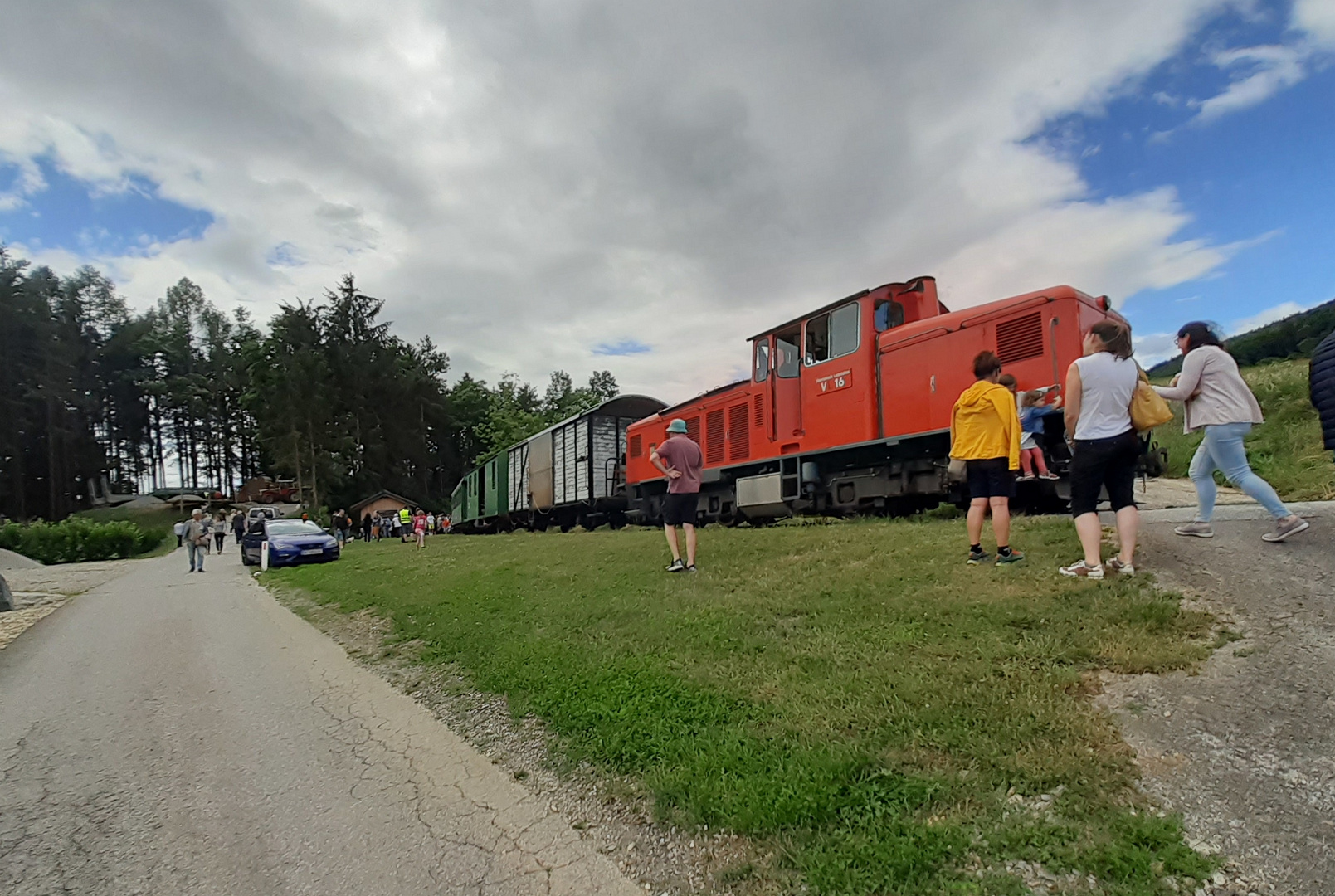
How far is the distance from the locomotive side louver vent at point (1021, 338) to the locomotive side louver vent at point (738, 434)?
5.47m

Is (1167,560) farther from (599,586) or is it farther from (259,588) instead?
(259,588)

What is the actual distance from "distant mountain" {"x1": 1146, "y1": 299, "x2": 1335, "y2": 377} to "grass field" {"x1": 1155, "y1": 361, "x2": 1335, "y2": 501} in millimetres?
4426

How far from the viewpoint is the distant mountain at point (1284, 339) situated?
2451 cm

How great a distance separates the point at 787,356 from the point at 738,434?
2.12 metres

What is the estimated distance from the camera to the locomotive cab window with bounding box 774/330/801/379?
1288 cm

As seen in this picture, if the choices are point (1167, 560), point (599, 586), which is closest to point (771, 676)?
point (1167, 560)

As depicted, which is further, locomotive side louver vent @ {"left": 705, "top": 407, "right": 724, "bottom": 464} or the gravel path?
locomotive side louver vent @ {"left": 705, "top": 407, "right": 724, "bottom": 464}

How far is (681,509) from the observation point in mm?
8055

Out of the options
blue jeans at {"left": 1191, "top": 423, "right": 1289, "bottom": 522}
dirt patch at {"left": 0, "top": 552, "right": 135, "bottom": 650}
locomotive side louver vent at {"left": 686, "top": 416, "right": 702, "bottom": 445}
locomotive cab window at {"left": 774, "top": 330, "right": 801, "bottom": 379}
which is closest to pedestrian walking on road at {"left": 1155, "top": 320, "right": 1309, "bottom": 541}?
blue jeans at {"left": 1191, "top": 423, "right": 1289, "bottom": 522}

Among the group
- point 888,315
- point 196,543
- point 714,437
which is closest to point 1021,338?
point 888,315

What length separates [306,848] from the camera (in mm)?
3170

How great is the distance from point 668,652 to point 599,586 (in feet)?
9.34

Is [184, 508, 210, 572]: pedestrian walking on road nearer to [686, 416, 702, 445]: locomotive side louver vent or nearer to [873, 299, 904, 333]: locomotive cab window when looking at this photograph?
[686, 416, 702, 445]: locomotive side louver vent

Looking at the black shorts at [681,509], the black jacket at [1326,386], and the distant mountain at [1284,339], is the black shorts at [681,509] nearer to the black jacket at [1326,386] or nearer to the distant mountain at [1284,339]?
the black jacket at [1326,386]
